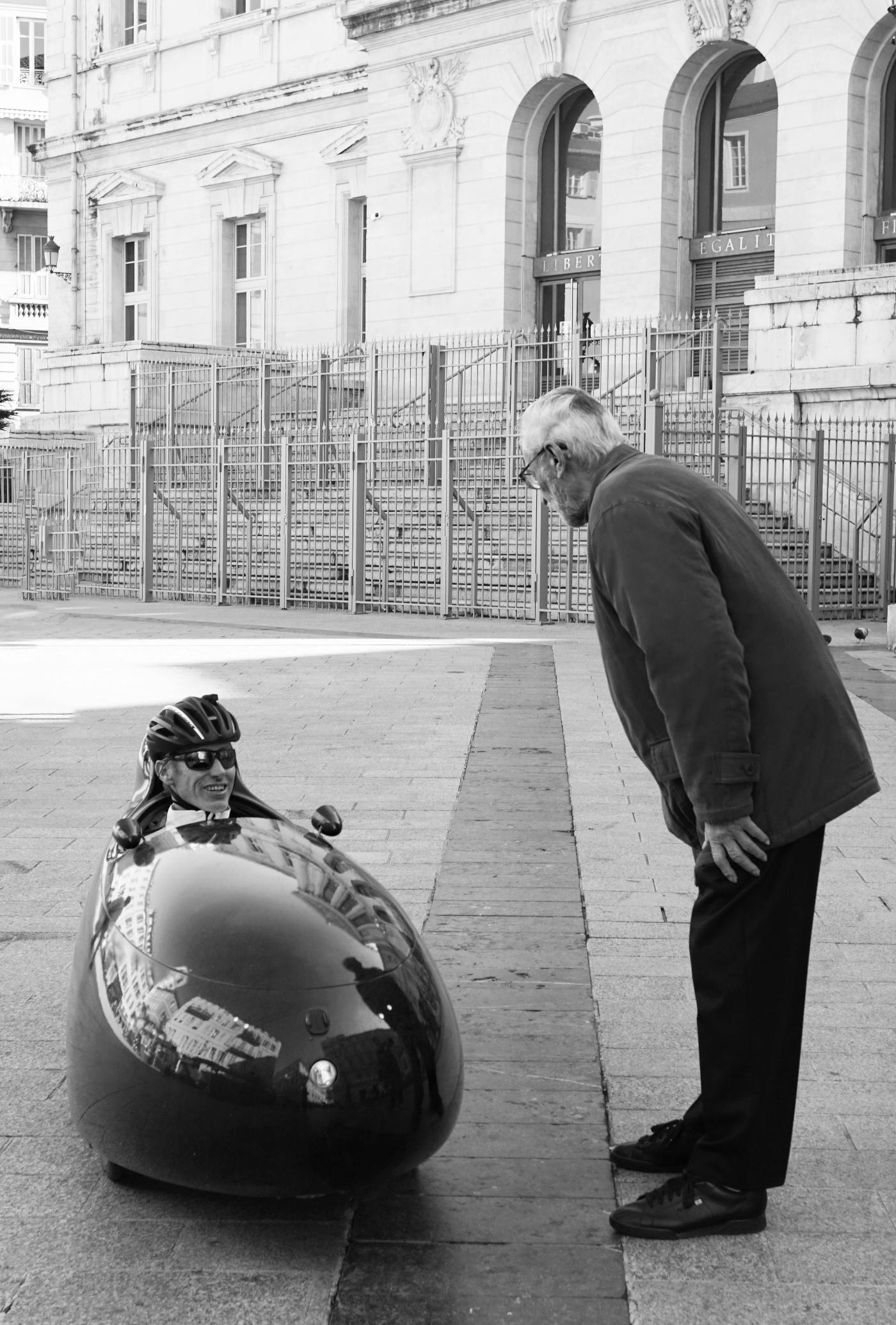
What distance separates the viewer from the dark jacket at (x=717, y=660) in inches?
127

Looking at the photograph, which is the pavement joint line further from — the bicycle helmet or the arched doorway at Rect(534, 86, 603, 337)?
the arched doorway at Rect(534, 86, 603, 337)

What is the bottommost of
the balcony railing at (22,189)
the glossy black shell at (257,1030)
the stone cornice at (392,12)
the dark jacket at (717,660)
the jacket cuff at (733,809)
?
the glossy black shell at (257,1030)

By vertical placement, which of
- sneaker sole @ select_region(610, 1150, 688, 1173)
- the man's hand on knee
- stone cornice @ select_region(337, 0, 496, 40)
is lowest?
sneaker sole @ select_region(610, 1150, 688, 1173)

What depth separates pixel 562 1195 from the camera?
355 centimetres

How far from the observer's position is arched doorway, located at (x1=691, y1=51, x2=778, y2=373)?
86.3ft

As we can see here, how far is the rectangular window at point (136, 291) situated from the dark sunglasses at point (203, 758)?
3517 centimetres

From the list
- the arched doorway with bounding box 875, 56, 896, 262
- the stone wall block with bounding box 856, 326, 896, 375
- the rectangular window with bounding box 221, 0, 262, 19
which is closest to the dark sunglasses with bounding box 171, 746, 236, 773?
the stone wall block with bounding box 856, 326, 896, 375

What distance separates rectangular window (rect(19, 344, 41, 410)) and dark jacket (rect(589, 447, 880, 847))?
196 feet

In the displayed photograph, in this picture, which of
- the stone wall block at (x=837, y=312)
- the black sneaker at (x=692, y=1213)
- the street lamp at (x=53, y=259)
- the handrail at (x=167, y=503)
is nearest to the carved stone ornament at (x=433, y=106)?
the handrail at (x=167, y=503)

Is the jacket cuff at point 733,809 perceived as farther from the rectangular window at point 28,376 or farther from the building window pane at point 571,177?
the rectangular window at point 28,376

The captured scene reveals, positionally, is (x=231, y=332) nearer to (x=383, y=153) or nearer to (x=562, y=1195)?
(x=383, y=153)

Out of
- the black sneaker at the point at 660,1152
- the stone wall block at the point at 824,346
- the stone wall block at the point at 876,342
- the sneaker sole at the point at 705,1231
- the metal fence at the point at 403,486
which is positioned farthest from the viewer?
the stone wall block at the point at 824,346

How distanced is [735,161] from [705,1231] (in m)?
25.5

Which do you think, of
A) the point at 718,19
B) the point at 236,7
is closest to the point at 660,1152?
the point at 718,19
